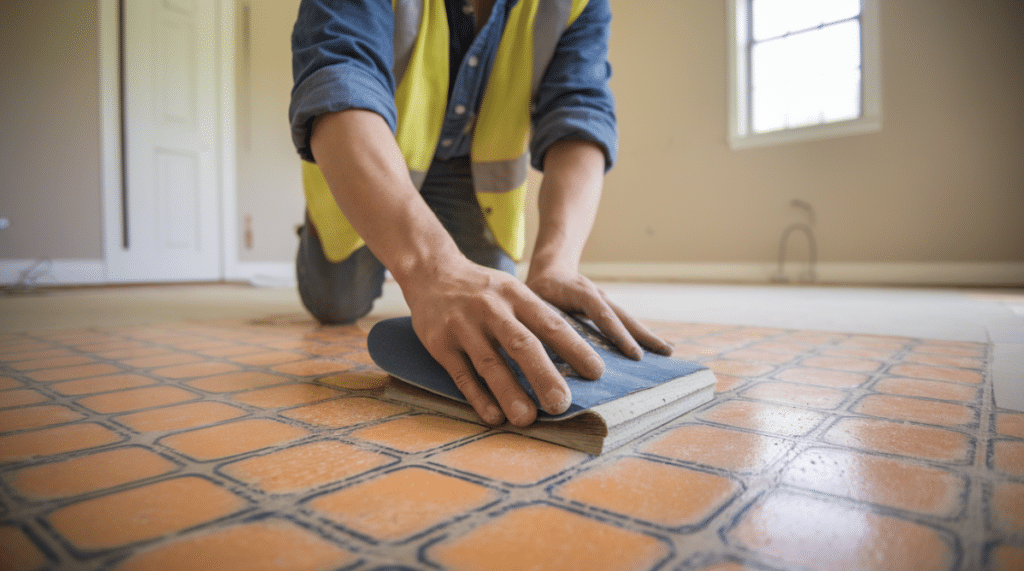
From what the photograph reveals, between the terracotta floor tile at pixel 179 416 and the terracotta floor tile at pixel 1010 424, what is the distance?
93 cm

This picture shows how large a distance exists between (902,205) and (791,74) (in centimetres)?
151

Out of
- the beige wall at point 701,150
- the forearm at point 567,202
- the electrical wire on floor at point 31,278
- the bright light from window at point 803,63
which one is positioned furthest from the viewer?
the bright light from window at point 803,63

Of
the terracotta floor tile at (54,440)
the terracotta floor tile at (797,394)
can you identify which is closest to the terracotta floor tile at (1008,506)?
the terracotta floor tile at (797,394)

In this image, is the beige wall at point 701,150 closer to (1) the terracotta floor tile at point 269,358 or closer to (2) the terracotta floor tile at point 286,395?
(1) the terracotta floor tile at point 269,358

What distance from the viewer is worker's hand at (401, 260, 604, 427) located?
60cm

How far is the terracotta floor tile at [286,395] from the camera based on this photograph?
77 cm

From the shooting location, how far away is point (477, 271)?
0.70 metres

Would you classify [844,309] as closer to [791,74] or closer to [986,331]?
[986,331]

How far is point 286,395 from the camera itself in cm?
81

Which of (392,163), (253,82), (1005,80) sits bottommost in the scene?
(392,163)

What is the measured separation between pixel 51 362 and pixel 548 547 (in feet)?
3.79

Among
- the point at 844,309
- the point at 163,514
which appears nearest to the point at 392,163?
the point at 163,514

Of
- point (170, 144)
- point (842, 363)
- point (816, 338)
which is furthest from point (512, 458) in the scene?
point (170, 144)

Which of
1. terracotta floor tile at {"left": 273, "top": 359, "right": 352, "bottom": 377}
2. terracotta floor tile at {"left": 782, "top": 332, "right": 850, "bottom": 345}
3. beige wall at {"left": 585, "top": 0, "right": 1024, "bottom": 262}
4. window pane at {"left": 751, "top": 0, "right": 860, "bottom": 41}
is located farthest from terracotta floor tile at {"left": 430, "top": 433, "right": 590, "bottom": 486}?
window pane at {"left": 751, "top": 0, "right": 860, "bottom": 41}
